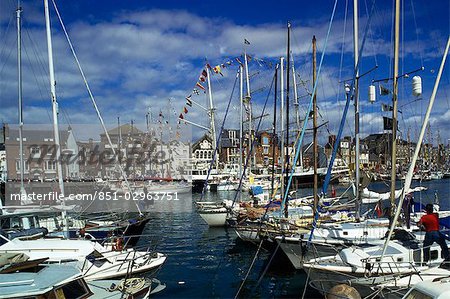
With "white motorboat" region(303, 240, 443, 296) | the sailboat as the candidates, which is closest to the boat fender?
the sailboat

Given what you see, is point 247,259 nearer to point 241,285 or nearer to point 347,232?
point 241,285

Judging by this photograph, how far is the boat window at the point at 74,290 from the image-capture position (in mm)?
11492

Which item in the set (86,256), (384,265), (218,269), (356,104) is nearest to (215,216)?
(218,269)

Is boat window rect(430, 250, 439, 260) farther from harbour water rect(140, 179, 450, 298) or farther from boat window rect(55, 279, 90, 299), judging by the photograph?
boat window rect(55, 279, 90, 299)

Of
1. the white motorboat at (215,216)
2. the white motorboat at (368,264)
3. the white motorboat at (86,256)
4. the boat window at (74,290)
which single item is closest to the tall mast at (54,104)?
the white motorboat at (86,256)

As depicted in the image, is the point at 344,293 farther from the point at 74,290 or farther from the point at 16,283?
Answer: the point at 16,283

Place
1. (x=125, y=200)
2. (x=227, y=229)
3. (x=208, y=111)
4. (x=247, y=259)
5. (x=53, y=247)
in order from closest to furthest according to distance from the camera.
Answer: (x=53, y=247)
(x=247, y=259)
(x=227, y=229)
(x=125, y=200)
(x=208, y=111)

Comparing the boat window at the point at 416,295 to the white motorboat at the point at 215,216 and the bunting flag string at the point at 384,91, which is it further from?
the white motorboat at the point at 215,216

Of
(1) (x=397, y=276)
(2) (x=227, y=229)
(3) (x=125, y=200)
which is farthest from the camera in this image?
(3) (x=125, y=200)

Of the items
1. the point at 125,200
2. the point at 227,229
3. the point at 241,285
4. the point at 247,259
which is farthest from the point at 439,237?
the point at 125,200

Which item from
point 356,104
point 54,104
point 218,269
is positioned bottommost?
point 218,269

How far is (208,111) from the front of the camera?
68.1 metres

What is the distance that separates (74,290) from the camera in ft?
39.6

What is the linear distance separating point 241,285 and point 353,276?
262 inches
